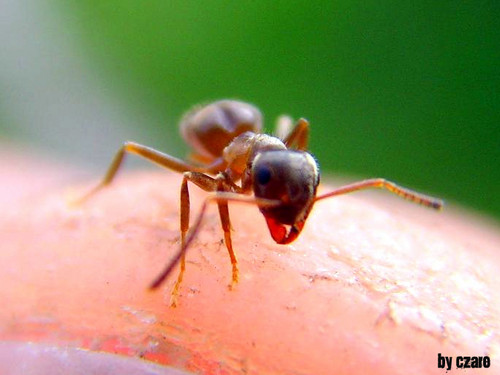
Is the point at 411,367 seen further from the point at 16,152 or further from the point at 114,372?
the point at 16,152

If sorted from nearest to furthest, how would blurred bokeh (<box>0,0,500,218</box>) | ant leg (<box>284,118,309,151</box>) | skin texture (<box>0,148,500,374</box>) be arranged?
skin texture (<box>0,148,500,374</box>)
ant leg (<box>284,118,309,151</box>)
blurred bokeh (<box>0,0,500,218</box>)

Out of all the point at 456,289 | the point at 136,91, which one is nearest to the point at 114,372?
the point at 456,289

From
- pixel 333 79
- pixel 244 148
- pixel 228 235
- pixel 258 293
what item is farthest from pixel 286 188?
pixel 333 79

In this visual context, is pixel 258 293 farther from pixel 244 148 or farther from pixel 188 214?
pixel 244 148

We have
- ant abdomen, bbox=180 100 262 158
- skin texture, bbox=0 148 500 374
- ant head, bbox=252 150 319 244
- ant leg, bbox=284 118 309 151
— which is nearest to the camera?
skin texture, bbox=0 148 500 374

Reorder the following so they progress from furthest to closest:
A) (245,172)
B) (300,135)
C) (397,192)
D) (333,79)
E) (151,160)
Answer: (333,79), (300,135), (151,160), (245,172), (397,192)

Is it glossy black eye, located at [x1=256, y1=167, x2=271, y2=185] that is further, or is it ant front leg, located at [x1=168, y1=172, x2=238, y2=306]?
glossy black eye, located at [x1=256, y1=167, x2=271, y2=185]

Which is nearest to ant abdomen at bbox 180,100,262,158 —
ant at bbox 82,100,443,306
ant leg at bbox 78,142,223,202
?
ant at bbox 82,100,443,306

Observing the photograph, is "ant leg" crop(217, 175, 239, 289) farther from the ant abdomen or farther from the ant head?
the ant abdomen
